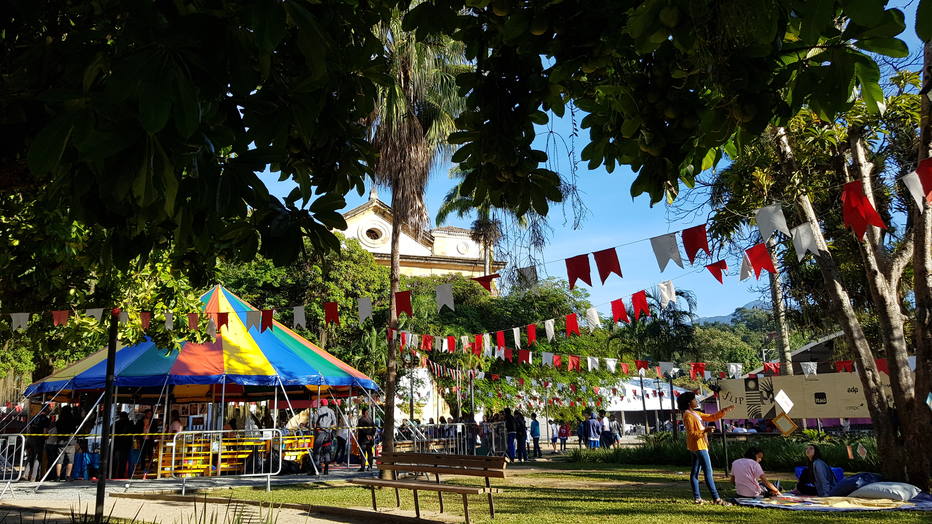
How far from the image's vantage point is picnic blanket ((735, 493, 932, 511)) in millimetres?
8062

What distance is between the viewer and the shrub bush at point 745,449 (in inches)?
542

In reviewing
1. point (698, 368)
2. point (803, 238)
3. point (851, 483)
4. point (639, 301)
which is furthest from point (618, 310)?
point (698, 368)

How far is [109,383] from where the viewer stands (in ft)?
24.0

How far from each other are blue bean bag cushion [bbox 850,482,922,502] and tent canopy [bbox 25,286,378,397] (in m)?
10.4

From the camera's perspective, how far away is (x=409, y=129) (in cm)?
1297

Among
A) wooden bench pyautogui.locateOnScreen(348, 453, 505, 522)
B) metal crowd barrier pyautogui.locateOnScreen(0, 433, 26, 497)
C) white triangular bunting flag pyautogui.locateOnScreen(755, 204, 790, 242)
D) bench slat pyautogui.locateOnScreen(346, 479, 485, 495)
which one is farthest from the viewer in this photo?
metal crowd barrier pyautogui.locateOnScreen(0, 433, 26, 497)

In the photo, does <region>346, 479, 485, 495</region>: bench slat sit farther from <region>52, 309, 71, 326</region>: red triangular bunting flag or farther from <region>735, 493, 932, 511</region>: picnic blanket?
<region>52, 309, 71, 326</region>: red triangular bunting flag

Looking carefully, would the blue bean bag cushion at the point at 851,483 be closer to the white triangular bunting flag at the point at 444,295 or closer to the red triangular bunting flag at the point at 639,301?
the red triangular bunting flag at the point at 639,301

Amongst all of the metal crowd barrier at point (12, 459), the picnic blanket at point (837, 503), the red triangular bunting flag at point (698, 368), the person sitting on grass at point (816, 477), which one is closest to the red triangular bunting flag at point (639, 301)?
the person sitting on grass at point (816, 477)

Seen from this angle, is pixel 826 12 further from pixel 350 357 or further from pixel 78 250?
pixel 350 357

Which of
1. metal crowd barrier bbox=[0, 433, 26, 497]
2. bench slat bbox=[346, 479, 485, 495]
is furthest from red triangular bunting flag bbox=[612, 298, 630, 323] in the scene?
metal crowd barrier bbox=[0, 433, 26, 497]

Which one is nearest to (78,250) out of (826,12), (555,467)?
(826,12)

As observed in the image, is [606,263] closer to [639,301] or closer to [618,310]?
[639,301]

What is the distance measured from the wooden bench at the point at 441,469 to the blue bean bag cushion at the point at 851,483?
16.6 feet
